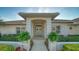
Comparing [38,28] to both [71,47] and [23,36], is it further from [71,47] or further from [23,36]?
[71,47]

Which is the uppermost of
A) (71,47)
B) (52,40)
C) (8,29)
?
(8,29)

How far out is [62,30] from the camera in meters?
4.53

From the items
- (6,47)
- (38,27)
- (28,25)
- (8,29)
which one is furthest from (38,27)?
(6,47)

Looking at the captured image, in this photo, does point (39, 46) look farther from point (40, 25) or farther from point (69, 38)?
point (69, 38)

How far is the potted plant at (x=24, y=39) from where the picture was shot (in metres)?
4.50

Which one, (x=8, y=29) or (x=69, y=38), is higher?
(x=8, y=29)

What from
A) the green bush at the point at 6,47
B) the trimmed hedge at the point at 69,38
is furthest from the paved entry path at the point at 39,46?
the green bush at the point at 6,47

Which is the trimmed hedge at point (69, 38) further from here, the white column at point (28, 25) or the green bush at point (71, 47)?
the white column at point (28, 25)

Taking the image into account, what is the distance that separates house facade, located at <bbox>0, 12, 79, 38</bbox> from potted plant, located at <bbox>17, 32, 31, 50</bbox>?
9 centimetres

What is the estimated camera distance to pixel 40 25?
176 inches

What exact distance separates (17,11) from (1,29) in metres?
0.54
